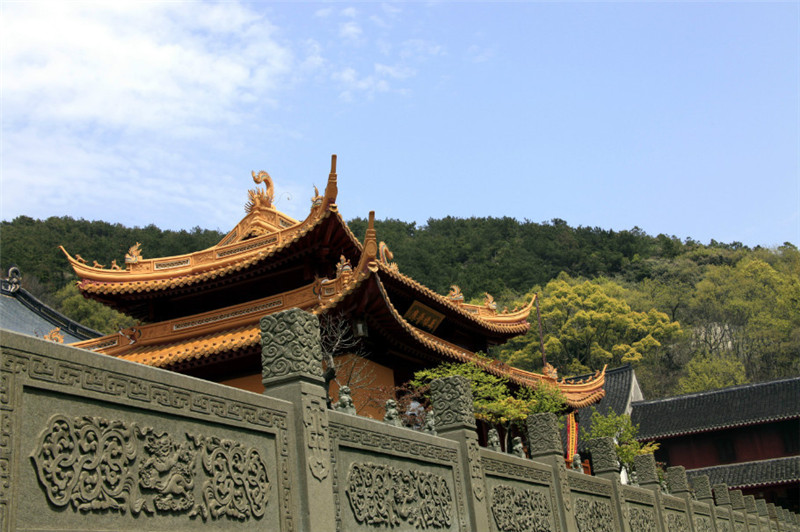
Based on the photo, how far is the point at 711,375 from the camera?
171 ft

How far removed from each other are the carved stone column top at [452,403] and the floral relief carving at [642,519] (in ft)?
20.2

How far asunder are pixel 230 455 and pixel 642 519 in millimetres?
11075

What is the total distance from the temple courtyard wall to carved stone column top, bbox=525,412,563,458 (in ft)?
3.82

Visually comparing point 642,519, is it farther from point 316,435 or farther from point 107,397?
point 107,397

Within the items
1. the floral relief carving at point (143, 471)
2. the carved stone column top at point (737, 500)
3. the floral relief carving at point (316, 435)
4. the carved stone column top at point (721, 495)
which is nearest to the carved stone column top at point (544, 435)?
the floral relief carving at point (316, 435)

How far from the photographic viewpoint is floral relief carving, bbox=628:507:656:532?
13.8 metres

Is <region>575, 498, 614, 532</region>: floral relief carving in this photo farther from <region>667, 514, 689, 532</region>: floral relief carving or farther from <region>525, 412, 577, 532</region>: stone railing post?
<region>667, 514, 689, 532</region>: floral relief carving

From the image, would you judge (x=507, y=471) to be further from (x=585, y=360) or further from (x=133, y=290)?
(x=585, y=360)

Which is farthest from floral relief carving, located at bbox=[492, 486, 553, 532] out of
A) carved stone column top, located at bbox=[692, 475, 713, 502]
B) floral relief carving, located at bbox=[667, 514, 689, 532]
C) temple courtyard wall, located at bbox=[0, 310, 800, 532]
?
carved stone column top, located at bbox=[692, 475, 713, 502]

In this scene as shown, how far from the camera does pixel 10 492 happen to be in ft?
12.7

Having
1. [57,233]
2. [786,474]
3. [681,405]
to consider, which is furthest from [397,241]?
[786,474]

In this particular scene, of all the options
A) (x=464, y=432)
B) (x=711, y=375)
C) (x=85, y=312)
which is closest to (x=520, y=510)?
(x=464, y=432)

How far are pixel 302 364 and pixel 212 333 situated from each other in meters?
11.2

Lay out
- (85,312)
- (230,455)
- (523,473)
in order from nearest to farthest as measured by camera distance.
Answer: (230,455), (523,473), (85,312)
